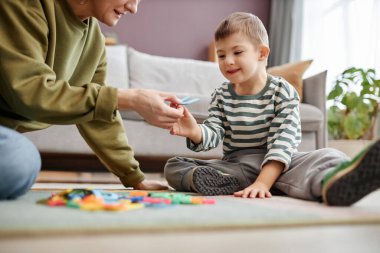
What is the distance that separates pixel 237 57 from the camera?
1370 millimetres

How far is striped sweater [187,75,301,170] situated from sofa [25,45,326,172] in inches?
41.3

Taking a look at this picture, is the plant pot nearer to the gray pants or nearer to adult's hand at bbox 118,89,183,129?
the gray pants

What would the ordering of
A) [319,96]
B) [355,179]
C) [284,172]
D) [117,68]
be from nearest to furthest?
[355,179]
[284,172]
[319,96]
[117,68]

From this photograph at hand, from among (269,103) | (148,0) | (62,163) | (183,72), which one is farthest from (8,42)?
(148,0)

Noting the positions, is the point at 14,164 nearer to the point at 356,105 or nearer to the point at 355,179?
the point at 355,179

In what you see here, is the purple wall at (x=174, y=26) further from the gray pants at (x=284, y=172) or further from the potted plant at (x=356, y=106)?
the gray pants at (x=284, y=172)

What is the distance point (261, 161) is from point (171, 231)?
2.59ft

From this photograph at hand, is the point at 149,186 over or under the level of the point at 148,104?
under

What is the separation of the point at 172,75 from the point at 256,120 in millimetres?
1984

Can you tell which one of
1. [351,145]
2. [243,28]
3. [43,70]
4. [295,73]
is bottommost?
[351,145]

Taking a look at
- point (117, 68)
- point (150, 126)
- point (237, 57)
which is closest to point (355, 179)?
point (237, 57)

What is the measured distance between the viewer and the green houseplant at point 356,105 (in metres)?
3.03

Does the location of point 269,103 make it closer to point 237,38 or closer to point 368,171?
point 237,38

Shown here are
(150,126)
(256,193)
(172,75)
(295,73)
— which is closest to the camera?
(256,193)
